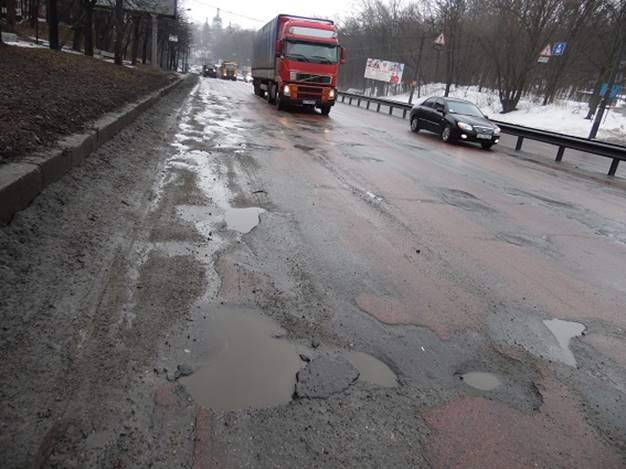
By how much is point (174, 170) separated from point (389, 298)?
→ 184 inches

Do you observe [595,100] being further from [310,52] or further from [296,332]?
[296,332]

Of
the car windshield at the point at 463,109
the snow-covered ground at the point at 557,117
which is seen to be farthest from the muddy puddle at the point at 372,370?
the snow-covered ground at the point at 557,117

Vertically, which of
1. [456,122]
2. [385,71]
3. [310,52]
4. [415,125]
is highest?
[385,71]

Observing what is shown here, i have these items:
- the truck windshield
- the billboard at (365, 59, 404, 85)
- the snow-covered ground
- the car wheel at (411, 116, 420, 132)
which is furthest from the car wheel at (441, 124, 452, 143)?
the billboard at (365, 59, 404, 85)

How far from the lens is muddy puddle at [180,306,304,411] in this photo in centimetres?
251

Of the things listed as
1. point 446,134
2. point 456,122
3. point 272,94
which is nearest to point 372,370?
point 456,122

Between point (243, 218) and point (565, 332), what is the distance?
3.45 m

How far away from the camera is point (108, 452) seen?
2.04 m

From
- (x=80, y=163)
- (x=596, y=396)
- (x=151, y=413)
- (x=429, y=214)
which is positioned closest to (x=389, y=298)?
(x=596, y=396)

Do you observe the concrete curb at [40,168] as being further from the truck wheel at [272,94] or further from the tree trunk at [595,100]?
the tree trunk at [595,100]

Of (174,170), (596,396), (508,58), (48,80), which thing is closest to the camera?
(596,396)

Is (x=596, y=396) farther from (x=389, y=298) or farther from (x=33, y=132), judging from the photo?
(x=33, y=132)

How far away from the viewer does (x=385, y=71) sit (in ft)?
160

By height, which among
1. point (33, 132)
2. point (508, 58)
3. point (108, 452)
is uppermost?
point (508, 58)
